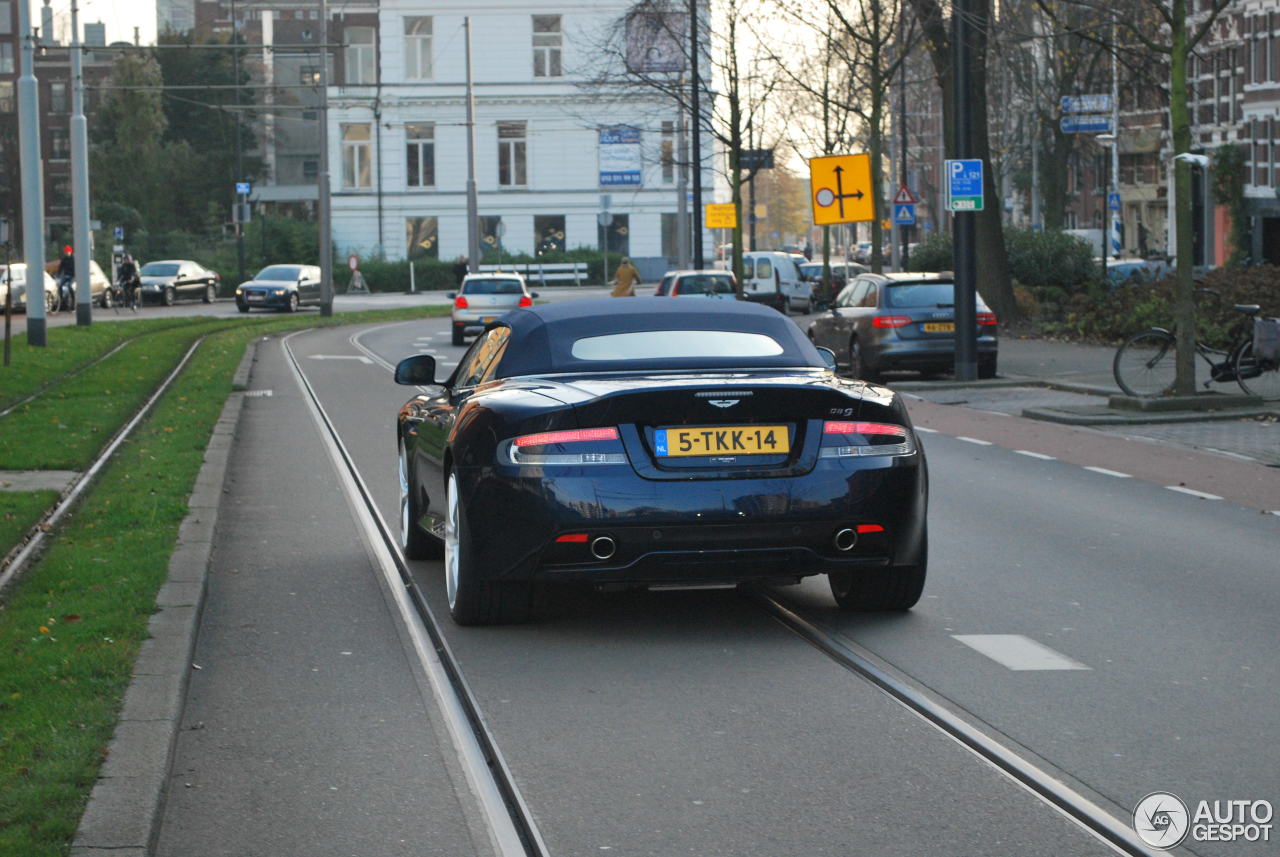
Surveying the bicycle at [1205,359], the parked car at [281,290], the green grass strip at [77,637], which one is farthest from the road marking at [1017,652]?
the parked car at [281,290]

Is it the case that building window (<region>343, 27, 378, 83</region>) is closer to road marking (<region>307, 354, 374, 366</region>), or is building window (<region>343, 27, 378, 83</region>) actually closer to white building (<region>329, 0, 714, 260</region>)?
white building (<region>329, 0, 714, 260</region>)

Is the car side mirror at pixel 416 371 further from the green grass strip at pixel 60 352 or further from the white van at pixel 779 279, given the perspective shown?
the white van at pixel 779 279

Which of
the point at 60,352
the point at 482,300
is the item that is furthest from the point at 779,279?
the point at 60,352

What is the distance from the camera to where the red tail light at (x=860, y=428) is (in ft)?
24.1

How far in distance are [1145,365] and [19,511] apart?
12.1 m

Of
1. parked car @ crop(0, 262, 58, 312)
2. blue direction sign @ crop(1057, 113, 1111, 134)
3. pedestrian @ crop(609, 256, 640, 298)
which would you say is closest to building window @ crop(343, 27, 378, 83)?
parked car @ crop(0, 262, 58, 312)

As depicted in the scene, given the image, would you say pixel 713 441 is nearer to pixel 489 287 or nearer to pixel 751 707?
pixel 751 707

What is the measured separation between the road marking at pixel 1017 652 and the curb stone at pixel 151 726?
2880mm

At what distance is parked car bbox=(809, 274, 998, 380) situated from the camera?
23906 mm

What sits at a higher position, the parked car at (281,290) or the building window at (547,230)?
the building window at (547,230)

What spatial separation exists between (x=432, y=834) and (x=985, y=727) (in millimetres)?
1881

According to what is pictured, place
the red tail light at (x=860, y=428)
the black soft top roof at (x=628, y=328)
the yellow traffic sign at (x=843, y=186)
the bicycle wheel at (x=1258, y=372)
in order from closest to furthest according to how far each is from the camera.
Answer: the red tail light at (x=860, y=428) → the black soft top roof at (x=628, y=328) → the bicycle wheel at (x=1258, y=372) → the yellow traffic sign at (x=843, y=186)

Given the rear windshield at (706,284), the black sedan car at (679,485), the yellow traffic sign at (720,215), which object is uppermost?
the yellow traffic sign at (720,215)

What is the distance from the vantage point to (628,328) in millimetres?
8461
